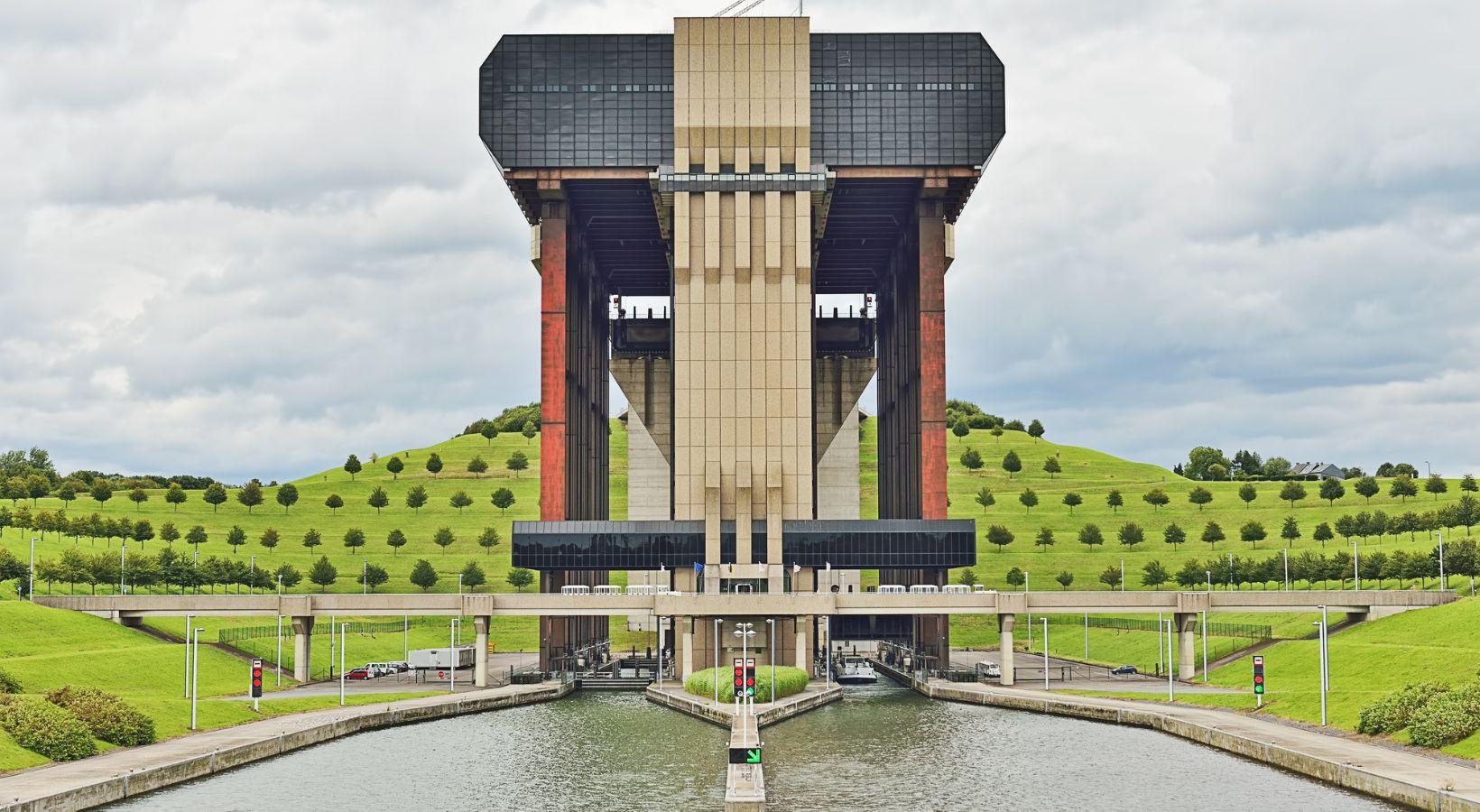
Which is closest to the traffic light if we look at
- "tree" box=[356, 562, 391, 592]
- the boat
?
the boat

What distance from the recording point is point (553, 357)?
13788 cm

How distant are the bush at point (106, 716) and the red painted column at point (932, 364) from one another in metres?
83.6

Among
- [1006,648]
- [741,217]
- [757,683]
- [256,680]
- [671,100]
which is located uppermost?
[671,100]

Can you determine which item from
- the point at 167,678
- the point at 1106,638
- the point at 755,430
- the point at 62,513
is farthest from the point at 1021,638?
the point at 62,513

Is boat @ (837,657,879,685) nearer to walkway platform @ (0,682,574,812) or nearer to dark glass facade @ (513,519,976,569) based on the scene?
dark glass facade @ (513,519,976,569)

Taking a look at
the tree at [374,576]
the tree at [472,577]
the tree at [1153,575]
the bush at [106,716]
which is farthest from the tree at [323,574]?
the bush at [106,716]

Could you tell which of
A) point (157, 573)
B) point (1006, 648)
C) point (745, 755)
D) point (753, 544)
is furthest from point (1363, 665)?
point (157, 573)

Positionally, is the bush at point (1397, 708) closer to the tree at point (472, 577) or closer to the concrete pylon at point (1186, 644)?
the concrete pylon at point (1186, 644)

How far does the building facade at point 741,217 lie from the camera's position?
5148 inches

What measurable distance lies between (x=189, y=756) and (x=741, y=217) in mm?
81322

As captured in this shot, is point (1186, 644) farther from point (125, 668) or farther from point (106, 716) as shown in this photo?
point (106, 716)

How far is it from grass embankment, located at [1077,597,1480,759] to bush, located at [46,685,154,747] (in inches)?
2365

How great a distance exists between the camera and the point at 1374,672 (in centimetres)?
9425

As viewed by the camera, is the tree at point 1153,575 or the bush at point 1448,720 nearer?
the bush at point 1448,720
